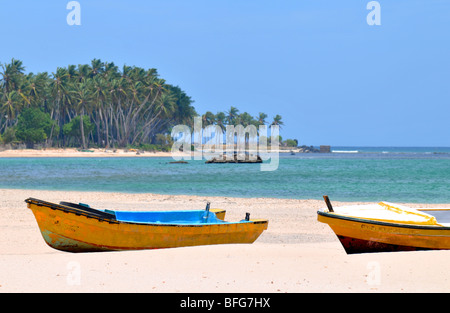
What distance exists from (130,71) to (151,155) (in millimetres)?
19810

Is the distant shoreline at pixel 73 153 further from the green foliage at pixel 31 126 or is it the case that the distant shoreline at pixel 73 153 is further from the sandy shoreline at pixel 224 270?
the sandy shoreline at pixel 224 270

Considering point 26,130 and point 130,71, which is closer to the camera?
point 26,130

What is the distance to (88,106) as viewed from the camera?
114312 mm

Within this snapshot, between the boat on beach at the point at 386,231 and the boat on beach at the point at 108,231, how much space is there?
2380 millimetres

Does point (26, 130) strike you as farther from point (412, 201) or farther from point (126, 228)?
point (126, 228)

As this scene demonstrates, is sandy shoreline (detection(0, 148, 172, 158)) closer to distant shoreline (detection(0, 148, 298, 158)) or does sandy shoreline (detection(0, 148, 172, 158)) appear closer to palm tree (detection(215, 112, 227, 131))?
distant shoreline (detection(0, 148, 298, 158))

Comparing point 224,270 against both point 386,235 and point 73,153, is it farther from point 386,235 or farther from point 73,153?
point 73,153

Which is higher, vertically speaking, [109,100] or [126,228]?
[109,100]

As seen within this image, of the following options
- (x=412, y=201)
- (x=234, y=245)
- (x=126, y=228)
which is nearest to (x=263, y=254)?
(x=234, y=245)

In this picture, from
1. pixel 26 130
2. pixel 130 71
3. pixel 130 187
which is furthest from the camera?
pixel 130 71

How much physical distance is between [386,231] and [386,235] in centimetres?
9

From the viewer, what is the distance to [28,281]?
884cm

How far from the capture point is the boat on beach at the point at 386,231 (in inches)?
432

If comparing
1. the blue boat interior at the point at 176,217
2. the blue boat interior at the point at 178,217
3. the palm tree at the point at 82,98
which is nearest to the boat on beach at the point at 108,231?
the blue boat interior at the point at 176,217
